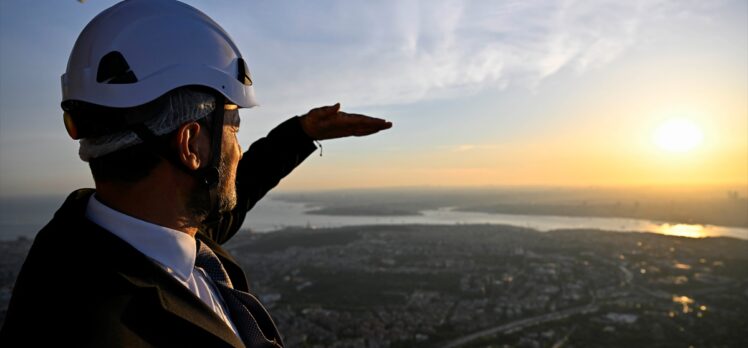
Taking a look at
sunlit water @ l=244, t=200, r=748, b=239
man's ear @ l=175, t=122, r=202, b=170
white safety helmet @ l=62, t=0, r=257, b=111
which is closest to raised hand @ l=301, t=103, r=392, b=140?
white safety helmet @ l=62, t=0, r=257, b=111

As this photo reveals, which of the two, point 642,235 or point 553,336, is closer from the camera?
point 553,336

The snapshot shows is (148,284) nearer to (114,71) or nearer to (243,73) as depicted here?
(114,71)

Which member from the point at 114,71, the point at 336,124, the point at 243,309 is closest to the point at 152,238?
the point at 243,309

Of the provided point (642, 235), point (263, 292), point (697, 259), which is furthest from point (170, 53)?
A: point (642, 235)

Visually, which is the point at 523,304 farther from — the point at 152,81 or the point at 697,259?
the point at 152,81

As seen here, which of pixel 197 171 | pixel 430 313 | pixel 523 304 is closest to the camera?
pixel 197 171

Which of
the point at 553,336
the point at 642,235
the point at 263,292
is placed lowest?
the point at 263,292
